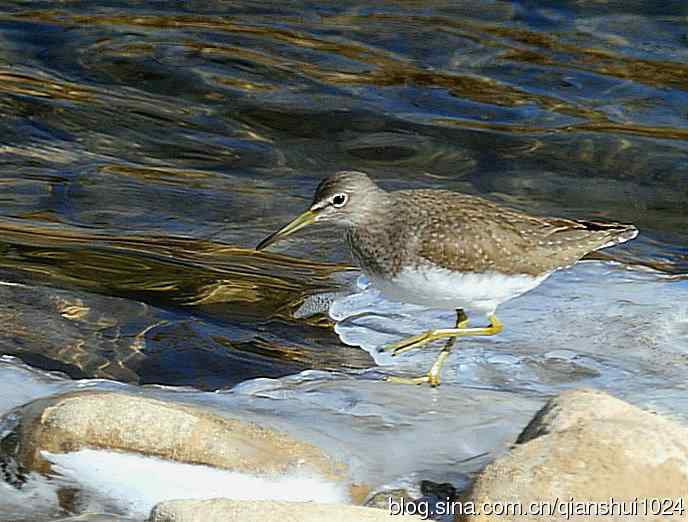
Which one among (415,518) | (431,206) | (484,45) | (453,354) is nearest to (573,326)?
(453,354)

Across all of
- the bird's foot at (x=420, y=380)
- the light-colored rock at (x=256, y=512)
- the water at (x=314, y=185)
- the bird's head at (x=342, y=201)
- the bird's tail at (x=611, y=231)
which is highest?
the bird's head at (x=342, y=201)

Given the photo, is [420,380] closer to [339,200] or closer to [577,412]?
[339,200]

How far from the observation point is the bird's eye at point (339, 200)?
573 cm

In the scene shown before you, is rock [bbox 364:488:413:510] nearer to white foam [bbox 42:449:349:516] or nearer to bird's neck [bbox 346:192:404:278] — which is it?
white foam [bbox 42:449:349:516]

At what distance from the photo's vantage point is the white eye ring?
5.73 metres

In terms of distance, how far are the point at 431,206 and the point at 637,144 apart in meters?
3.61

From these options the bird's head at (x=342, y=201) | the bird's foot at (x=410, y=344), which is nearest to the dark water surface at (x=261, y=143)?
the bird's foot at (x=410, y=344)

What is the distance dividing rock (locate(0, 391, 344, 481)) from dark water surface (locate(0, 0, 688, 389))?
47.6 inches

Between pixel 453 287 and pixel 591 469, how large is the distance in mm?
1474

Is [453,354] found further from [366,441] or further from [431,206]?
[366,441]

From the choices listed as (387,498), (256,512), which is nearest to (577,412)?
(387,498)

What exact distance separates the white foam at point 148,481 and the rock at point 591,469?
660mm

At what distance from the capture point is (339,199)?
5.76 metres

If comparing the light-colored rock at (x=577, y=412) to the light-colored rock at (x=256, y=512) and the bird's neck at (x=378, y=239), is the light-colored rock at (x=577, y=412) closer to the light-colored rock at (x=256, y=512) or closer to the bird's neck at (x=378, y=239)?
the light-colored rock at (x=256, y=512)
